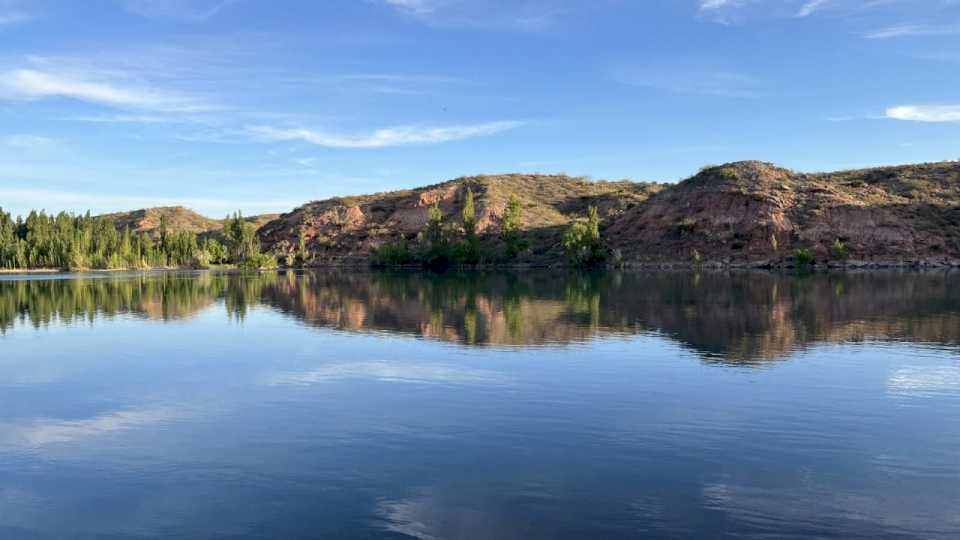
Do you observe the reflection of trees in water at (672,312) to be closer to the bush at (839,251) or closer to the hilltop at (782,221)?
the bush at (839,251)

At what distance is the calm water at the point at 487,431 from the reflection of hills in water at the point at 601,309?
598 mm

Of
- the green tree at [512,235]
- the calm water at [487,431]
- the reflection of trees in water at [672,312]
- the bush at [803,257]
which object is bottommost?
the calm water at [487,431]

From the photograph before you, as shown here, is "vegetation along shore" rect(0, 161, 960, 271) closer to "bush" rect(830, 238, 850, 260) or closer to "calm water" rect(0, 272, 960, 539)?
"bush" rect(830, 238, 850, 260)

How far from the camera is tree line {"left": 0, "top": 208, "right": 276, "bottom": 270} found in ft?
563

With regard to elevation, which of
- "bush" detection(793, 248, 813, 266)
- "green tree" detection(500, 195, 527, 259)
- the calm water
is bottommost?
the calm water

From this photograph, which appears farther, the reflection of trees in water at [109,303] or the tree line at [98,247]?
the tree line at [98,247]

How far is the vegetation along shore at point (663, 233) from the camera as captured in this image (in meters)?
129

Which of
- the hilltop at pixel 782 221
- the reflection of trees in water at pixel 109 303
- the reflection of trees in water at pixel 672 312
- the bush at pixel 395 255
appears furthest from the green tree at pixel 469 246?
the reflection of trees in water at pixel 672 312

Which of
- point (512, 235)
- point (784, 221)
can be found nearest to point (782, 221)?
point (784, 221)

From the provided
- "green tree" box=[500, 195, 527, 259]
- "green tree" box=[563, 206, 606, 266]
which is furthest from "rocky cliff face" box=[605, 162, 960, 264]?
"green tree" box=[500, 195, 527, 259]

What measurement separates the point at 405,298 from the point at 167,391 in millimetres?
44517

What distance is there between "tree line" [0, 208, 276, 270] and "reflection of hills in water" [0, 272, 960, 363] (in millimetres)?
96865

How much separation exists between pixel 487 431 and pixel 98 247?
187 metres

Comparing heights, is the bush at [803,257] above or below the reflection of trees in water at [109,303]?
above
